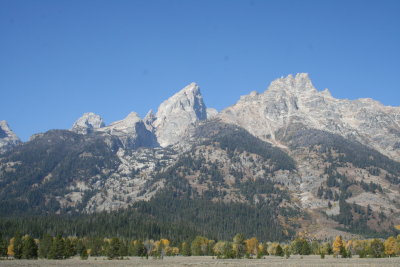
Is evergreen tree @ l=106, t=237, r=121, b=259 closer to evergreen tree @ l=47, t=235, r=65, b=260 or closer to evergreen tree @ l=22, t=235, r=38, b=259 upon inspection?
evergreen tree @ l=47, t=235, r=65, b=260

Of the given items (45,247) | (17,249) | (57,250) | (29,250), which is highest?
(45,247)

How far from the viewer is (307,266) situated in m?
108

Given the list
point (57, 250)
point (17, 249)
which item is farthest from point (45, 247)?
point (17, 249)

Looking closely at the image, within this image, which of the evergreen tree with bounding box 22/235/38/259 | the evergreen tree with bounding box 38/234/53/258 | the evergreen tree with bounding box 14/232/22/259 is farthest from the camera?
the evergreen tree with bounding box 38/234/53/258

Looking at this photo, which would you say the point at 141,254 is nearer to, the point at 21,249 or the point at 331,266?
the point at 21,249

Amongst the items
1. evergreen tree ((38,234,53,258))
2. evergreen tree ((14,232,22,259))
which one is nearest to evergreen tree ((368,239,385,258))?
evergreen tree ((38,234,53,258))

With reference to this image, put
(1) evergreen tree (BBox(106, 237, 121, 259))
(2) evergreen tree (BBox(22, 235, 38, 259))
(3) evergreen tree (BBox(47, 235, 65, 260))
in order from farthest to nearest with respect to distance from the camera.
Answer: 1. (1) evergreen tree (BBox(106, 237, 121, 259))
2. (3) evergreen tree (BBox(47, 235, 65, 260))
3. (2) evergreen tree (BBox(22, 235, 38, 259))

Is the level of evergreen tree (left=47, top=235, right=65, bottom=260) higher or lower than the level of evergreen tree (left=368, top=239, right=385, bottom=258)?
higher

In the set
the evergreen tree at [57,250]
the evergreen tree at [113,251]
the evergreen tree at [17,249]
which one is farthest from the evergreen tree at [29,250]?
the evergreen tree at [113,251]

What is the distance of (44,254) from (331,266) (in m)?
105

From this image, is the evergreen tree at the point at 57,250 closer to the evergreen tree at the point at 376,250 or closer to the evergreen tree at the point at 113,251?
the evergreen tree at the point at 113,251

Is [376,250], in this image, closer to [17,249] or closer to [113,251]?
[113,251]

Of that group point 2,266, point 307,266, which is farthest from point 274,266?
point 2,266

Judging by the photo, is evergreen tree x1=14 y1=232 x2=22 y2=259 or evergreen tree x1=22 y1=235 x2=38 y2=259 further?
evergreen tree x1=14 y1=232 x2=22 y2=259
